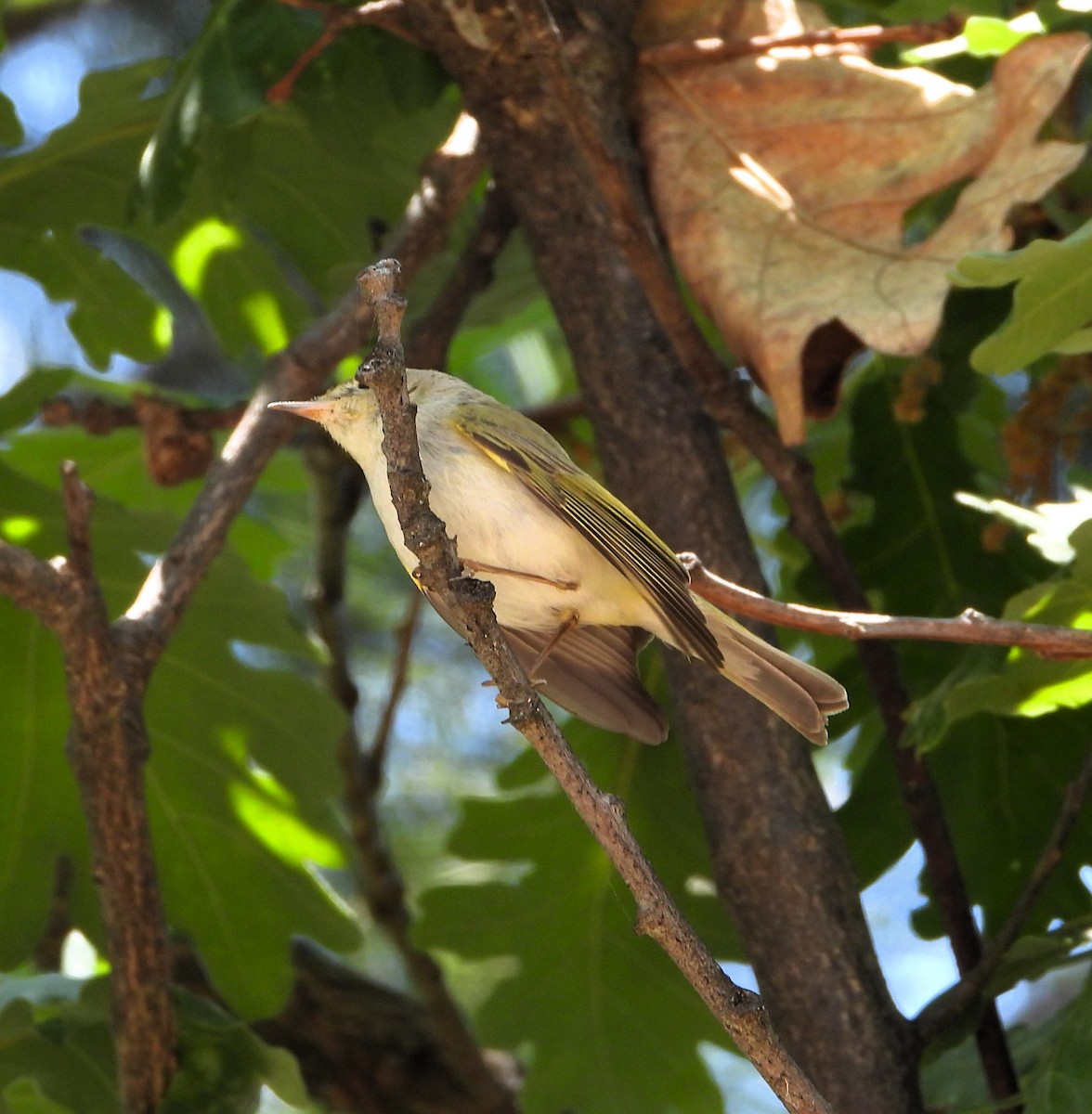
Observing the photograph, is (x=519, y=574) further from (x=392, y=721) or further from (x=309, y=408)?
(x=392, y=721)

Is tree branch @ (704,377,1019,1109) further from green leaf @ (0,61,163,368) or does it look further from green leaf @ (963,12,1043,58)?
green leaf @ (0,61,163,368)

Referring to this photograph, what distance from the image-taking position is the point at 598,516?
101 inches

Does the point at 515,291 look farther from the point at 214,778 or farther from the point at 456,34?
the point at 214,778

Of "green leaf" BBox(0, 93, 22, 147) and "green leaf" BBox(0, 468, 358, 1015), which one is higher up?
"green leaf" BBox(0, 93, 22, 147)

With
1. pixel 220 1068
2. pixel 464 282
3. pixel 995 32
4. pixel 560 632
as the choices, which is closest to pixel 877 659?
pixel 560 632

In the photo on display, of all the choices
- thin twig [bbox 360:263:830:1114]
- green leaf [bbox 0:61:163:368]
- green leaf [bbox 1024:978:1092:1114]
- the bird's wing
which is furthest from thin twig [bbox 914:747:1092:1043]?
green leaf [bbox 0:61:163:368]

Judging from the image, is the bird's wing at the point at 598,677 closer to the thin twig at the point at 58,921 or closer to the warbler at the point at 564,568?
the warbler at the point at 564,568

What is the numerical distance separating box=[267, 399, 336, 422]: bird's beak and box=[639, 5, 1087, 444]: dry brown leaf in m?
0.71

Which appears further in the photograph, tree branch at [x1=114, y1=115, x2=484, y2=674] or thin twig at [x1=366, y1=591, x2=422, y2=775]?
thin twig at [x1=366, y1=591, x2=422, y2=775]

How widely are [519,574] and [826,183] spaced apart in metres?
0.93

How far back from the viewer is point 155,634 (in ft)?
7.60

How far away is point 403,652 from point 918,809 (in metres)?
1.60

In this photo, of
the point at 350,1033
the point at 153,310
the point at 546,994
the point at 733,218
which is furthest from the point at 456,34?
the point at 350,1033

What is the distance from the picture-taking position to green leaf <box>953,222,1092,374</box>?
2.11 meters
